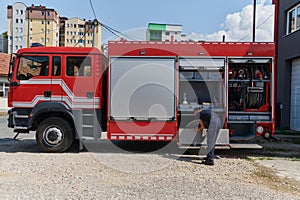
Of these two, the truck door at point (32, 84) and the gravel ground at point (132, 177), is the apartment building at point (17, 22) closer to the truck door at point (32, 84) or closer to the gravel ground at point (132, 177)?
the truck door at point (32, 84)

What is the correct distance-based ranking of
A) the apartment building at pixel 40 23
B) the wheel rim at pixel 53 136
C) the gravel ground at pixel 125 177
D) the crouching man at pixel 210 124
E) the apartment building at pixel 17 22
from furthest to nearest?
the apartment building at pixel 17 22 < the apartment building at pixel 40 23 < the wheel rim at pixel 53 136 < the crouching man at pixel 210 124 < the gravel ground at pixel 125 177

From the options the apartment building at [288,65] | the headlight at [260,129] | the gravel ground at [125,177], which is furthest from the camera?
the apartment building at [288,65]

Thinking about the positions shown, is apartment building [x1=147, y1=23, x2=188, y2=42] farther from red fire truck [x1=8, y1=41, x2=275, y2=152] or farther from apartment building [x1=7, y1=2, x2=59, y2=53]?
apartment building [x1=7, y1=2, x2=59, y2=53]

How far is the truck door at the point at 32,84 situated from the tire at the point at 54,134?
639mm

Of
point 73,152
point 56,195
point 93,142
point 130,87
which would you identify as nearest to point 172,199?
point 56,195

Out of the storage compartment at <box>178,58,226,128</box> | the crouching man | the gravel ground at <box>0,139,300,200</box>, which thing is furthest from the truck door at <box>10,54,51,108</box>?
the crouching man

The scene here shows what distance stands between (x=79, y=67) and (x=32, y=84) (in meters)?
1.36

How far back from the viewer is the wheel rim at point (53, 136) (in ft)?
28.1

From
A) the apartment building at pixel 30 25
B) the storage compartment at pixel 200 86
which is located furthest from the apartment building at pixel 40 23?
the storage compartment at pixel 200 86

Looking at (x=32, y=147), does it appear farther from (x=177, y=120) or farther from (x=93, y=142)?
(x=177, y=120)

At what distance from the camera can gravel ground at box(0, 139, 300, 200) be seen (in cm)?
553

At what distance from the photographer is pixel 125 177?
657cm

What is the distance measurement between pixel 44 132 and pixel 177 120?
3641mm

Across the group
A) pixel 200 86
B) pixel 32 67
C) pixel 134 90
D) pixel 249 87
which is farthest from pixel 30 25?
pixel 249 87
